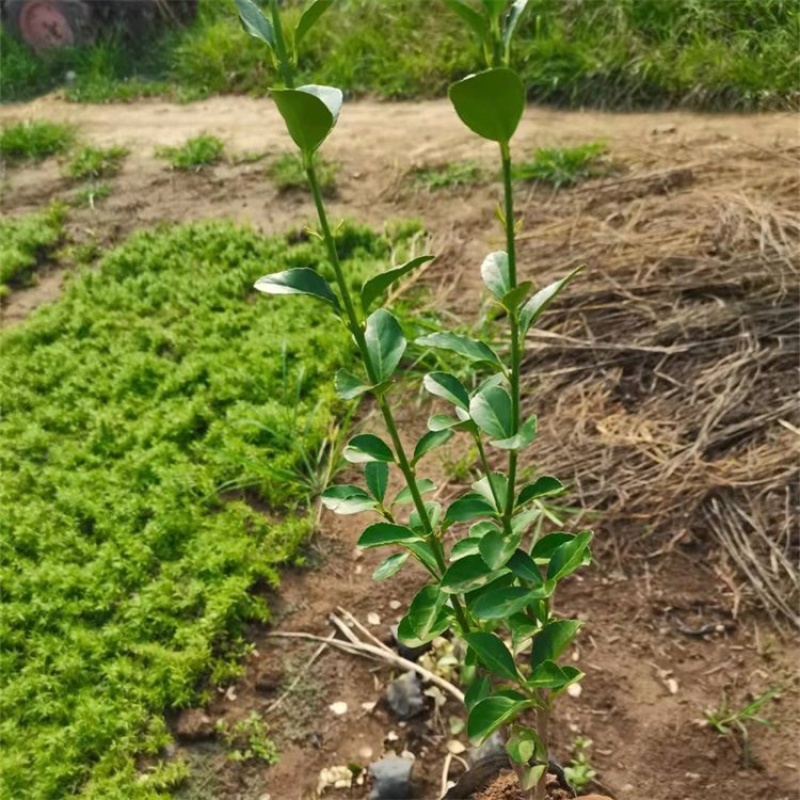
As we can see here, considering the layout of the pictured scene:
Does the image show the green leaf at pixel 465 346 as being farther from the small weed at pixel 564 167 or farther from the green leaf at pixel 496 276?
the small weed at pixel 564 167

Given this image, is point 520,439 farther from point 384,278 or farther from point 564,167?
point 564,167

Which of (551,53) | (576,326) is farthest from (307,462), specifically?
(551,53)

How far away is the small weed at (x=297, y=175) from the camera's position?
5.04 metres

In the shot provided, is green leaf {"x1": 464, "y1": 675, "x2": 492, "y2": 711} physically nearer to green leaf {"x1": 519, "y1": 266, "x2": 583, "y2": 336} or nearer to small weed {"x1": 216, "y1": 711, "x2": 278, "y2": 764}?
green leaf {"x1": 519, "y1": 266, "x2": 583, "y2": 336}

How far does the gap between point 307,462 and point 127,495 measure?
0.66m

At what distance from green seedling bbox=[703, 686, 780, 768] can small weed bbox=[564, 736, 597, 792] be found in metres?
0.34

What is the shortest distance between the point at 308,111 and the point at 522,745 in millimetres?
1151

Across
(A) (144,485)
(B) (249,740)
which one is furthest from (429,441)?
(A) (144,485)

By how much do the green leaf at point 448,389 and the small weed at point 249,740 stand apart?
1.40m

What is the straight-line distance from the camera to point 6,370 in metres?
4.00

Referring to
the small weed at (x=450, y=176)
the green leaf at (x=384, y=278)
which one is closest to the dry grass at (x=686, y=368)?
the small weed at (x=450, y=176)

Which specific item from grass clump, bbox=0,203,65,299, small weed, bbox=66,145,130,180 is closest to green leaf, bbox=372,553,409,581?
grass clump, bbox=0,203,65,299

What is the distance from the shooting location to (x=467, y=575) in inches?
65.2

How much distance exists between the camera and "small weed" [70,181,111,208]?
17.1 feet
